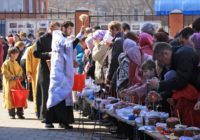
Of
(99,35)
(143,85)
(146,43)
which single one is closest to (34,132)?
(99,35)

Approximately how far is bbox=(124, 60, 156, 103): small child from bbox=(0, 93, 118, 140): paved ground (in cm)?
134

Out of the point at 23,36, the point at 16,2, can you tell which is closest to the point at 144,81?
the point at 23,36

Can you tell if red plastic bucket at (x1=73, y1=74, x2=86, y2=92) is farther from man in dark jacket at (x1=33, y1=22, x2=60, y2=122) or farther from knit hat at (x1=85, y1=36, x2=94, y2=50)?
knit hat at (x1=85, y1=36, x2=94, y2=50)

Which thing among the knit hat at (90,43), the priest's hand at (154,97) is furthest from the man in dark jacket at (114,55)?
the priest's hand at (154,97)

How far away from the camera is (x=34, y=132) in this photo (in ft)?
39.4

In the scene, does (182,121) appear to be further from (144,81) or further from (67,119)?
(67,119)

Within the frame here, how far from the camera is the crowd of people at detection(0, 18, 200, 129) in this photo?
823 cm

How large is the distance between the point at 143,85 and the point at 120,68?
1223 mm

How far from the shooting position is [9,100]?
14.2 meters

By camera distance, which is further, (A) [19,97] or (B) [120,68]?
(A) [19,97]

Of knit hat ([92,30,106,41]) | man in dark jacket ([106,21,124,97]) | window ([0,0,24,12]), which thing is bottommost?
man in dark jacket ([106,21,124,97])

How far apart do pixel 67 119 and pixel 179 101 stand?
4.35 m

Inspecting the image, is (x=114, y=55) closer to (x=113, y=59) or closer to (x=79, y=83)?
(x=113, y=59)

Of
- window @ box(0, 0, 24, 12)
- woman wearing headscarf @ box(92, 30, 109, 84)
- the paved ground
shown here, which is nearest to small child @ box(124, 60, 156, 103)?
the paved ground
